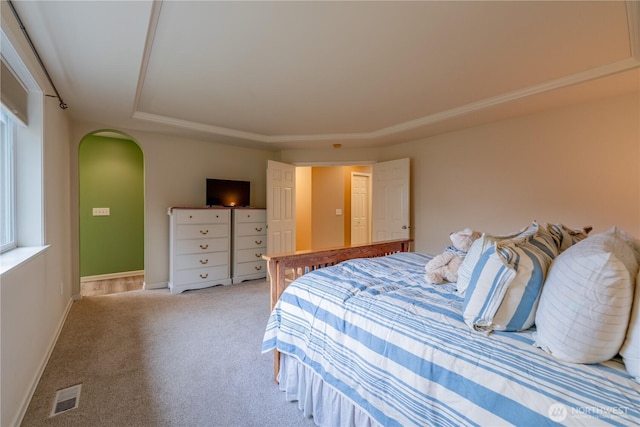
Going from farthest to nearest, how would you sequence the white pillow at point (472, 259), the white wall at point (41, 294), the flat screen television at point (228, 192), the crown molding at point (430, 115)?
the flat screen television at point (228, 192) → the crown molding at point (430, 115) → the white wall at point (41, 294) → the white pillow at point (472, 259)

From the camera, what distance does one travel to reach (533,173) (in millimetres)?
3221

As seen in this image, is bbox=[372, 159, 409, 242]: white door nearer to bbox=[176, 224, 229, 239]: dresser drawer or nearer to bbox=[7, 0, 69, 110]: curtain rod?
bbox=[176, 224, 229, 239]: dresser drawer

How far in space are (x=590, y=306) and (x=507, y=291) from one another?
0.24 metres

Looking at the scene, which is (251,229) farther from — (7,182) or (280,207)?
(7,182)

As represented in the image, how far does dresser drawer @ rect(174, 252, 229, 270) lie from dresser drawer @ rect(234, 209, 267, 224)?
1.90ft

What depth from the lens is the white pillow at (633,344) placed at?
765 millimetres

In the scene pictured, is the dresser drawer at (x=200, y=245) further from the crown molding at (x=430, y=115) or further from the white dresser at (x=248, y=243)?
the crown molding at (x=430, y=115)

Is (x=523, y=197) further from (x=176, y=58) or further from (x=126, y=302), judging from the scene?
(x=126, y=302)

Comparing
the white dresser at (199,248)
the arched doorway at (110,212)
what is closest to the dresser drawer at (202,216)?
the white dresser at (199,248)

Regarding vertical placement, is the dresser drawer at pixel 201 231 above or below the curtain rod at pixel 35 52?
below

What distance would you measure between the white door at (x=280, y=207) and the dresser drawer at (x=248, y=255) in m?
0.17

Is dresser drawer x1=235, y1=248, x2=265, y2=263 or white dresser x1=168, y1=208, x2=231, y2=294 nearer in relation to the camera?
white dresser x1=168, y1=208, x2=231, y2=294

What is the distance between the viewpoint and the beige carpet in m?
1.62

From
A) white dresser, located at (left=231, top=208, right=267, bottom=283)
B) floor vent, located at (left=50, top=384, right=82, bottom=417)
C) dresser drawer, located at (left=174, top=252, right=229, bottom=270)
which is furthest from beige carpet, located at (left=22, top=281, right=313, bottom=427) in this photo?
white dresser, located at (left=231, top=208, right=267, bottom=283)
